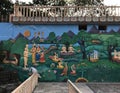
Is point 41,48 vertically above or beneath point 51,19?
beneath

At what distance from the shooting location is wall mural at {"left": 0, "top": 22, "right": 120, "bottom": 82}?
53.1 ft

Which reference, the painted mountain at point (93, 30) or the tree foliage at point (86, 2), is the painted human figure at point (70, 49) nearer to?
the painted mountain at point (93, 30)

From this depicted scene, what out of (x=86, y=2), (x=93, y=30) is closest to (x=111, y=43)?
(x=93, y=30)

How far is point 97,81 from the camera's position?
16250 mm

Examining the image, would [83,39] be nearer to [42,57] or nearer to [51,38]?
[51,38]

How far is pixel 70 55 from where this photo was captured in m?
16.2

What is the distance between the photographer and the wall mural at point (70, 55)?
16.2 m

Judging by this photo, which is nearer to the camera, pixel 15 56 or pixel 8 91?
pixel 8 91

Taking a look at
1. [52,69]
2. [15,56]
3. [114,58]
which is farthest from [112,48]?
[15,56]

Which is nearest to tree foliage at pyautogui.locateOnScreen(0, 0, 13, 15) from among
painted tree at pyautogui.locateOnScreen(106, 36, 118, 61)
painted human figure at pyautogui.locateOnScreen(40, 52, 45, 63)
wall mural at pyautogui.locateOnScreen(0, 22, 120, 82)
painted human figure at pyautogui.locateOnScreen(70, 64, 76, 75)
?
wall mural at pyautogui.locateOnScreen(0, 22, 120, 82)

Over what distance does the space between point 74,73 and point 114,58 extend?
2.28 metres

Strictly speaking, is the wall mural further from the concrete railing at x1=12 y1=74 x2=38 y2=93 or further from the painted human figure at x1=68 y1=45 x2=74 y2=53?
the concrete railing at x1=12 y1=74 x2=38 y2=93

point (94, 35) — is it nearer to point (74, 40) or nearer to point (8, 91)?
point (74, 40)

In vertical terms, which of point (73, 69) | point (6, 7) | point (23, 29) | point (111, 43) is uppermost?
point (6, 7)
